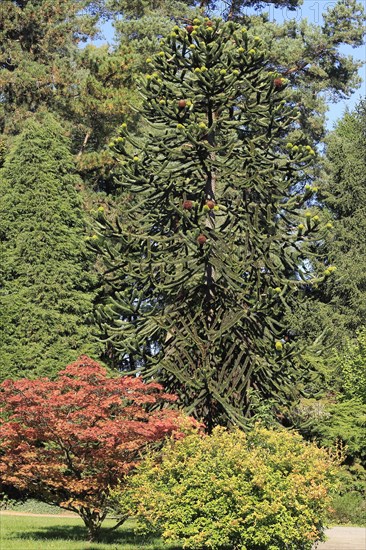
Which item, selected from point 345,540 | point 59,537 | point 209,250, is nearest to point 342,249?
point 209,250

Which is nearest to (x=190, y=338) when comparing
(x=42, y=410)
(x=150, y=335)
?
(x=150, y=335)

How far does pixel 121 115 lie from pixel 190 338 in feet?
49.3

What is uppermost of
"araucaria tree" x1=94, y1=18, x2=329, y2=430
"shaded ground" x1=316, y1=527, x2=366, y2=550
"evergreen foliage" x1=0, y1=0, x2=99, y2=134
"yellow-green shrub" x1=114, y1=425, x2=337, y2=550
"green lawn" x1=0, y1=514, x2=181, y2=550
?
"evergreen foliage" x1=0, y1=0, x2=99, y2=134

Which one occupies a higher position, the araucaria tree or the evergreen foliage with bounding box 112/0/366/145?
the evergreen foliage with bounding box 112/0/366/145

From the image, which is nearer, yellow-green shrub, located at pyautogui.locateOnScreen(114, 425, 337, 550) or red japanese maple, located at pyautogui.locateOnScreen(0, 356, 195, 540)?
yellow-green shrub, located at pyautogui.locateOnScreen(114, 425, 337, 550)

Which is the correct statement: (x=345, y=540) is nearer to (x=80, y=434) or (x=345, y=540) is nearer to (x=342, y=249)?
(x=80, y=434)

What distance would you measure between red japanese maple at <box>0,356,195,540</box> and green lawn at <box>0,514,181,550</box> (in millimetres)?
554

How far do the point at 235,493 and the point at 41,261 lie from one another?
12.9 m

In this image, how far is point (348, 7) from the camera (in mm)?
31766

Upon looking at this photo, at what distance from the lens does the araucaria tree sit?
50.1 ft

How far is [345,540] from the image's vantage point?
15.1m

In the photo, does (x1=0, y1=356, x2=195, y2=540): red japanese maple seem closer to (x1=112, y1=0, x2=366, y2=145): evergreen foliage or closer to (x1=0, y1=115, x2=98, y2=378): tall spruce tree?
(x1=0, y1=115, x2=98, y2=378): tall spruce tree


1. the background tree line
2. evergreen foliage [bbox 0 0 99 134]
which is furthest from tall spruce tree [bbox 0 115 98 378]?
evergreen foliage [bbox 0 0 99 134]

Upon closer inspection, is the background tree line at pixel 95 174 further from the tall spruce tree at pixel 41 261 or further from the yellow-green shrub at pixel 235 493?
the yellow-green shrub at pixel 235 493
